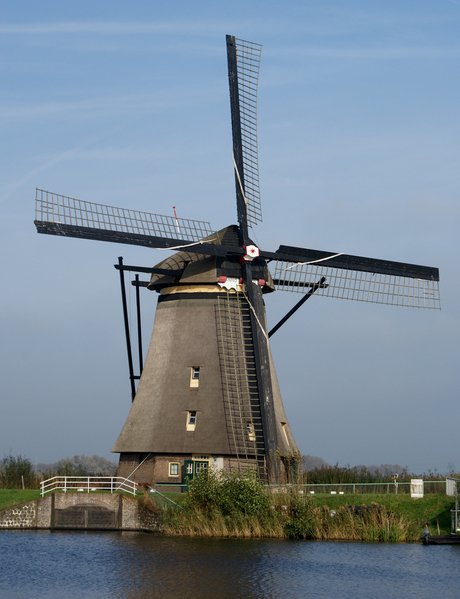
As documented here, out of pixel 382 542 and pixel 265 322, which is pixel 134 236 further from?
pixel 382 542

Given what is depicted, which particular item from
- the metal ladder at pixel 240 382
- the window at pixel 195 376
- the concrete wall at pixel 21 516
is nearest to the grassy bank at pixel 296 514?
the metal ladder at pixel 240 382

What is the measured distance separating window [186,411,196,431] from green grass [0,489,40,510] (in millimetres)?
5619

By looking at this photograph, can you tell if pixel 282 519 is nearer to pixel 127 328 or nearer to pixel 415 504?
pixel 415 504

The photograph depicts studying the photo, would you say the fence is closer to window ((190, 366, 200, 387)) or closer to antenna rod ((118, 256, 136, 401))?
window ((190, 366, 200, 387))

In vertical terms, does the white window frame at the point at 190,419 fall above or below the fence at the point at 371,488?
above

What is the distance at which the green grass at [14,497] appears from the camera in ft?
90.6

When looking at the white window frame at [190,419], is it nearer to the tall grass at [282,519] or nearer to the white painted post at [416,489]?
the tall grass at [282,519]

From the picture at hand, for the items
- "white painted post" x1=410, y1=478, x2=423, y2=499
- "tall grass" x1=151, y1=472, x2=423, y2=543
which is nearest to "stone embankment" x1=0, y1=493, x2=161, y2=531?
"tall grass" x1=151, y1=472, x2=423, y2=543

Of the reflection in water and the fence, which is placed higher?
the fence

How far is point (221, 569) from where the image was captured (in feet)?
62.5

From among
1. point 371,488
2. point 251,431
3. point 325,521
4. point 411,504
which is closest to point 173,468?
point 251,431

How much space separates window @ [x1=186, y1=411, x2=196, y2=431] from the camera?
28609 millimetres

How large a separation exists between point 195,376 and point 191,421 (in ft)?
5.37

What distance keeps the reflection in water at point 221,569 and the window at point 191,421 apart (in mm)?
5261
